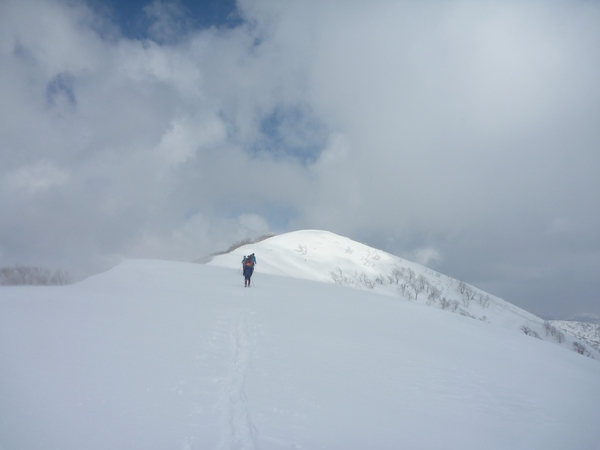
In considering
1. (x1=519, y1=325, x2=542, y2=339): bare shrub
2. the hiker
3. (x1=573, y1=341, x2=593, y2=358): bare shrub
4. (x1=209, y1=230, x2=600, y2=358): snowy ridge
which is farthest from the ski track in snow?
(x1=573, y1=341, x2=593, y2=358): bare shrub

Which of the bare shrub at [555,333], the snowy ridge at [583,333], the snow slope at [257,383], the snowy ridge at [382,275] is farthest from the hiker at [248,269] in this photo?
the snowy ridge at [583,333]

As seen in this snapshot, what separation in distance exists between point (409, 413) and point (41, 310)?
9259mm

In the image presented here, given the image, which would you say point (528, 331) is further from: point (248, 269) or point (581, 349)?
point (248, 269)

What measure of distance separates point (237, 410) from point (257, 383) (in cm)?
92

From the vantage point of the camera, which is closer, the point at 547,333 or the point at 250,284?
the point at 250,284

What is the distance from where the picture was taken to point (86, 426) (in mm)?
3445

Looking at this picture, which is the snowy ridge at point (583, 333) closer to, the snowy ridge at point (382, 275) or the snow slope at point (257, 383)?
the snowy ridge at point (382, 275)

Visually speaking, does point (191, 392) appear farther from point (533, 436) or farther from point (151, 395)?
point (533, 436)

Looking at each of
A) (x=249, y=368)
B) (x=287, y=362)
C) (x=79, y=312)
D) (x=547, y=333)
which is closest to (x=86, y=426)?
(x=249, y=368)

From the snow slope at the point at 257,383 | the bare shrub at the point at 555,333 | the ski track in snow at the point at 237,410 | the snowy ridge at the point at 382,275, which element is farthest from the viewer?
the bare shrub at the point at 555,333

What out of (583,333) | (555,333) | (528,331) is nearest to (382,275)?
(528,331)

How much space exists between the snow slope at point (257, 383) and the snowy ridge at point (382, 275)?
16648 mm

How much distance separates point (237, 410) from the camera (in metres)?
4.23

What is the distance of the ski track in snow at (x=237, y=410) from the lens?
11.7 ft
